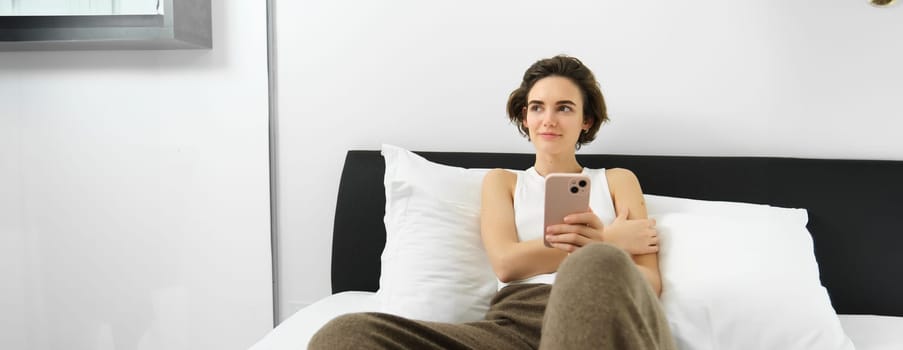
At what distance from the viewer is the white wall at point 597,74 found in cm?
176

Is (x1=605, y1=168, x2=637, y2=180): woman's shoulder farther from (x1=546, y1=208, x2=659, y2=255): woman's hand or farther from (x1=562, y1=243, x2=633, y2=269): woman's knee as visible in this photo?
(x1=562, y1=243, x2=633, y2=269): woman's knee

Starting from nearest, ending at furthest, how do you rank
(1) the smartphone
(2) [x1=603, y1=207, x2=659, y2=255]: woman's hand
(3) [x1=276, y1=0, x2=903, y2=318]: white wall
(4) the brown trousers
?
(4) the brown trousers
(1) the smartphone
(2) [x1=603, y1=207, x2=659, y2=255]: woman's hand
(3) [x1=276, y1=0, x2=903, y2=318]: white wall

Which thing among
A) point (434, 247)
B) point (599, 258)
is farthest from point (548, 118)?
point (599, 258)

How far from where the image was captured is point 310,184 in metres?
1.95

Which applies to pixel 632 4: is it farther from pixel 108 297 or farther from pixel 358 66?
pixel 108 297

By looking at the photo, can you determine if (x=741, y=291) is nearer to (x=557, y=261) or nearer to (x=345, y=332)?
(x=557, y=261)

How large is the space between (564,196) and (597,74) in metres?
0.71

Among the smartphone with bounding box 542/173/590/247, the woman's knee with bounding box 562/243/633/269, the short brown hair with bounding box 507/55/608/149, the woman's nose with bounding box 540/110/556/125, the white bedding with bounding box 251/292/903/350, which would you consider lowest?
the white bedding with bounding box 251/292/903/350

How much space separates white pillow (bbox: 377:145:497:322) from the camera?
4.63 ft

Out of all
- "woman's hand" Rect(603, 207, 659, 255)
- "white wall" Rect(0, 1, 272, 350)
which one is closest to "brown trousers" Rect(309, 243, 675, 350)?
"woman's hand" Rect(603, 207, 659, 255)

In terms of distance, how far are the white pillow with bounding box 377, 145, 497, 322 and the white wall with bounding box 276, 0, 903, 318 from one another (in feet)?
1.08

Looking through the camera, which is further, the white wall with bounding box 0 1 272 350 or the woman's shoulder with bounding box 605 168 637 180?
the white wall with bounding box 0 1 272 350

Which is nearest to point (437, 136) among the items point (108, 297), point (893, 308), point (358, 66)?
point (358, 66)

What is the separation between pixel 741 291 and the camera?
1.30 metres
